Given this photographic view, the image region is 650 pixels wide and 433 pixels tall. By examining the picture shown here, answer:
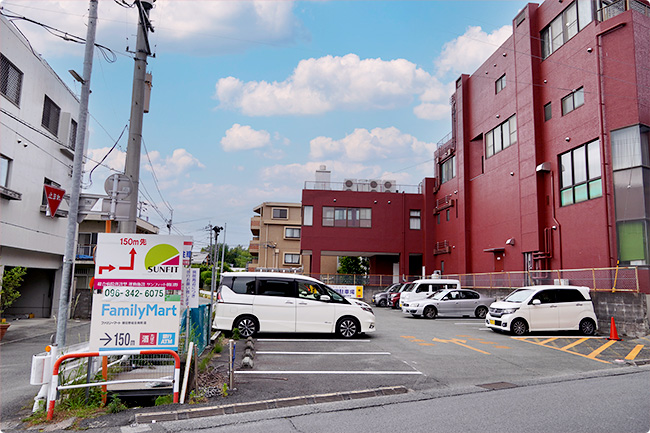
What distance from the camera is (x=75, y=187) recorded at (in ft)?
24.9

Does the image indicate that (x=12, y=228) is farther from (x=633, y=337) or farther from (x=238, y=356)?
(x=633, y=337)

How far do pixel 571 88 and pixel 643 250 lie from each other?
319 inches

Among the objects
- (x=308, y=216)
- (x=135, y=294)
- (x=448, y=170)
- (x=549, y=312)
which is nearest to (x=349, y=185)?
(x=308, y=216)

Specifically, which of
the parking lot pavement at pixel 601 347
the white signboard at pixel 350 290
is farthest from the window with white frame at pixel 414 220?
the parking lot pavement at pixel 601 347

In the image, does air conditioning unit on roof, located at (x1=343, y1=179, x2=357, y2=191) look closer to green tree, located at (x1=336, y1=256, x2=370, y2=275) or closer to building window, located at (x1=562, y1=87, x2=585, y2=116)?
green tree, located at (x1=336, y1=256, x2=370, y2=275)

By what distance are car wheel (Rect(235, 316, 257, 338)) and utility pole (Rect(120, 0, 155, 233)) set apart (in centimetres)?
534

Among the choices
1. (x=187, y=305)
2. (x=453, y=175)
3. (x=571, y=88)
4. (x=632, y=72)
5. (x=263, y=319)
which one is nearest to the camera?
(x=187, y=305)

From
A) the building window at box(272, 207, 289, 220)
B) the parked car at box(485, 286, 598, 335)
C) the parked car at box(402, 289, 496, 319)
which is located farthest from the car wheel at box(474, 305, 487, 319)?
the building window at box(272, 207, 289, 220)

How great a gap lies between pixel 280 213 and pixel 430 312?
3454 cm

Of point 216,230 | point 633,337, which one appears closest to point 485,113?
point 633,337

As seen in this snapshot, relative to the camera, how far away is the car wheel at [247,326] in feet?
44.2

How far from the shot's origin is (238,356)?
10.7 m

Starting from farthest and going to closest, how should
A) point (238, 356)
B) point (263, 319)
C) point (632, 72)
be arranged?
point (632, 72), point (263, 319), point (238, 356)

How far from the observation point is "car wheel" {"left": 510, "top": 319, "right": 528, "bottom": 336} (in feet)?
50.1
